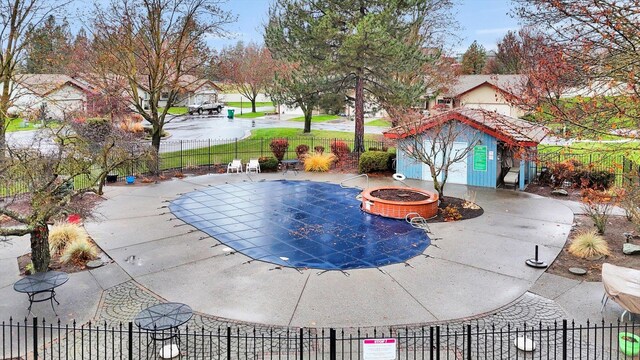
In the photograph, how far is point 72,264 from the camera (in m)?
11.0

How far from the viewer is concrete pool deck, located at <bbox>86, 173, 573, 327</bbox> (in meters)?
8.70

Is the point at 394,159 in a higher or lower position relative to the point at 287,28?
lower

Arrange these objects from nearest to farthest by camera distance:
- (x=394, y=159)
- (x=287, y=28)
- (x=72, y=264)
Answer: (x=72, y=264) < (x=394, y=159) < (x=287, y=28)

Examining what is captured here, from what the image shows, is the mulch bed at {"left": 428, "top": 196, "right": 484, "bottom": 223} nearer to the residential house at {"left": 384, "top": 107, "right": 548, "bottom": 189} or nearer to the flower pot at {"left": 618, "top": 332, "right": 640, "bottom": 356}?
the residential house at {"left": 384, "top": 107, "right": 548, "bottom": 189}

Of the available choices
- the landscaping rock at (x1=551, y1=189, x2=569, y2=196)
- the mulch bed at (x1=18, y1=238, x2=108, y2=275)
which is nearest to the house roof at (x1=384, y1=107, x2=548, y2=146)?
the landscaping rock at (x1=551, y1=189, x2=569, y2=196)

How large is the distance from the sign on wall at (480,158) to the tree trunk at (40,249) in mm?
16638

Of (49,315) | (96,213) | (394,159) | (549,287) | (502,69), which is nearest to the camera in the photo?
(49,315)

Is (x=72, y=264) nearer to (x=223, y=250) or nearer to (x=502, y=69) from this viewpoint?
(x=223, y=250)

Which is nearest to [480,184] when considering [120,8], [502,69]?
[120,8]

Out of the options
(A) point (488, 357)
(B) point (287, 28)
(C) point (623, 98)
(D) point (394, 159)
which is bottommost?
(A) point (488, 357)

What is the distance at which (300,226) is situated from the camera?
1432cm

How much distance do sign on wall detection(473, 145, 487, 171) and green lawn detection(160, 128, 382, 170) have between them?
8.00 m

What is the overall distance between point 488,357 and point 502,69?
191 feet

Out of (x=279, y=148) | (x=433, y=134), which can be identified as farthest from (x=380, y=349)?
(x=279, y=148)
